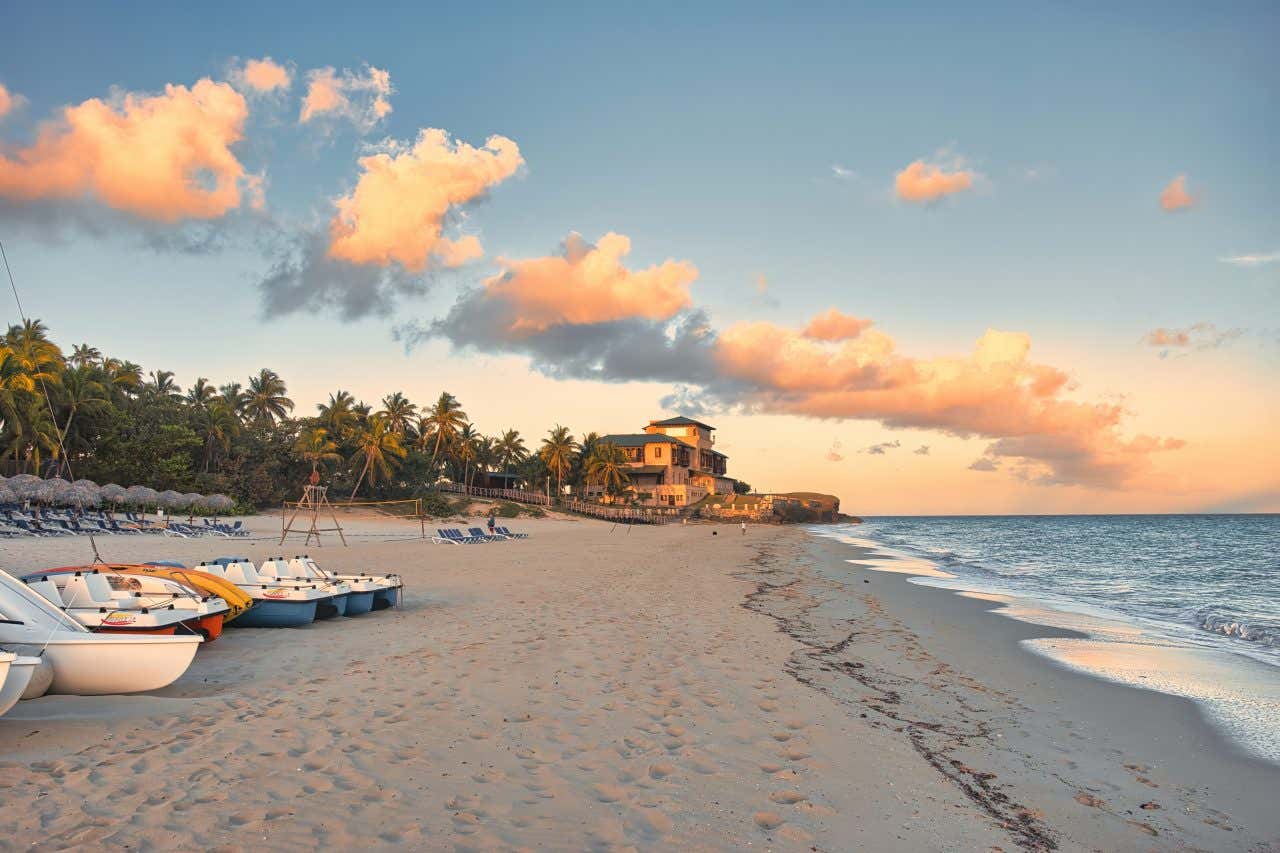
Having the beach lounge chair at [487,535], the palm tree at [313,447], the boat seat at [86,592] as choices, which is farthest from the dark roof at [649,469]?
the boat seat at [86,592]

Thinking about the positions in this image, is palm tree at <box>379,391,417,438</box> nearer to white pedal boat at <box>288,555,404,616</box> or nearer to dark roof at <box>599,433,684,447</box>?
dark roof at <box>599,433,684,447</box>

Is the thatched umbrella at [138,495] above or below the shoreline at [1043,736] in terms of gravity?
above

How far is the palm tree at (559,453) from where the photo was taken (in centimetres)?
8512

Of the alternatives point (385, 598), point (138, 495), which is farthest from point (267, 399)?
point (385, 598)

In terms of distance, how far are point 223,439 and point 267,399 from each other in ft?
70.6

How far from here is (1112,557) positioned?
44.7m

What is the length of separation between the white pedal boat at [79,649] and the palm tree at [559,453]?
252 feet

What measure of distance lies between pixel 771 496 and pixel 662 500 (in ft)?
63.9

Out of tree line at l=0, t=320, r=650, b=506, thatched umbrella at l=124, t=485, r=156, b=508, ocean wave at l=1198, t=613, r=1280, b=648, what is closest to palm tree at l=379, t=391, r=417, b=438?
tree line at l=0, t=320, r=650, b=506

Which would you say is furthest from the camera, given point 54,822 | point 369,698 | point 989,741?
point 369,698

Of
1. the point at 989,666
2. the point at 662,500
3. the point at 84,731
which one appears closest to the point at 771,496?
the point at 662,500

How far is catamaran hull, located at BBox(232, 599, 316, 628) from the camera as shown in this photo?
12773mm

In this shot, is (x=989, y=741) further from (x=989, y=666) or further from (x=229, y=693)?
(x=229, y=693)

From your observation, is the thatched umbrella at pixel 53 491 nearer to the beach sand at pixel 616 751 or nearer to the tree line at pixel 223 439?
the tree line at pixel 223 439
